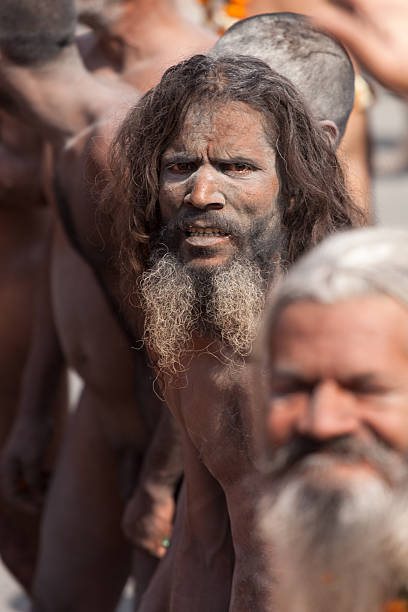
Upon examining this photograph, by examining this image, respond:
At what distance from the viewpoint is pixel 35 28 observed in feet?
9.30

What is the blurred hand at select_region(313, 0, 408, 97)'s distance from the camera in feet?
10.1

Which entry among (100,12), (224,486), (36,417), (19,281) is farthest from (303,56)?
(19,281)

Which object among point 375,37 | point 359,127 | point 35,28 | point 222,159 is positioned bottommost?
point 359,127

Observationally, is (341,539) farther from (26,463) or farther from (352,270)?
(26,463)

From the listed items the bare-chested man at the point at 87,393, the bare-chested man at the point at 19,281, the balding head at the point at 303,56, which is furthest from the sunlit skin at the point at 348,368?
the bare-chested man at the point at 19,281

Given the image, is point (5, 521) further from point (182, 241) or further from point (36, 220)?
point (182, 241)

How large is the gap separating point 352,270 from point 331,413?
0.17 meters

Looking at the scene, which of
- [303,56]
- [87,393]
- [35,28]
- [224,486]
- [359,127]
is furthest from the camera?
[359,127]

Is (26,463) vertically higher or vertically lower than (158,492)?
lower

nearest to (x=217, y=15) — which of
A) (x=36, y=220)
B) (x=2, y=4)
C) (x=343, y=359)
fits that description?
(x=36, y=220)

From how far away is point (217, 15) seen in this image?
4516 mm

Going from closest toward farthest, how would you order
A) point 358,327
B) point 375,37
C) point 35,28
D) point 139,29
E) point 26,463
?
1. point 358,327
2. point 35,28
3. point 375,37
4. point 139,29
5. point 26,463

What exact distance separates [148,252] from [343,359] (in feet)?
2.58

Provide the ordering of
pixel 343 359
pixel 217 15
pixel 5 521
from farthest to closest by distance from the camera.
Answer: pixel 217 15
pixel 5 521
pixel 343 359
